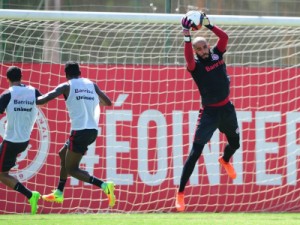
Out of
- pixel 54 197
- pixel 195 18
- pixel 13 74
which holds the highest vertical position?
Answer: pixel 195 18

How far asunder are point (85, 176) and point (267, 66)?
13.8ft

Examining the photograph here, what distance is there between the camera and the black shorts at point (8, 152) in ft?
41.9

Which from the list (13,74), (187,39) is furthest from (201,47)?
(13,74)

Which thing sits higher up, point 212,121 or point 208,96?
point 208,96

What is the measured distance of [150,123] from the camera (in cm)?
1498

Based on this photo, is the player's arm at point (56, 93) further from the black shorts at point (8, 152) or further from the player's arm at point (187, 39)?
the player's arm at point (187, 39)

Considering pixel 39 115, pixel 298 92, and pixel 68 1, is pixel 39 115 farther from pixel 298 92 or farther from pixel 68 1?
pixel 298 92

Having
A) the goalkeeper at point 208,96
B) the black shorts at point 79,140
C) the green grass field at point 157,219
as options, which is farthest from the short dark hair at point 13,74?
the goalkeeper at point 208,96

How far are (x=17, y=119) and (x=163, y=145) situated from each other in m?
2.99

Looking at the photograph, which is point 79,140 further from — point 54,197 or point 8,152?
point 8,152

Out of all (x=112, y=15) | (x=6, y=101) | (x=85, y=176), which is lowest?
(x=85, y=176)

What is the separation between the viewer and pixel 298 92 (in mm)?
15273

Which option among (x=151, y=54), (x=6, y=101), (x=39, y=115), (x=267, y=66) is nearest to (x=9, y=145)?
(x=6, y=101)

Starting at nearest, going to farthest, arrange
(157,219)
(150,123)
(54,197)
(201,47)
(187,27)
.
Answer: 1. (187,27)
2. (201,47)
3. (54,197)
4. (157,219)
5. (150,123)
